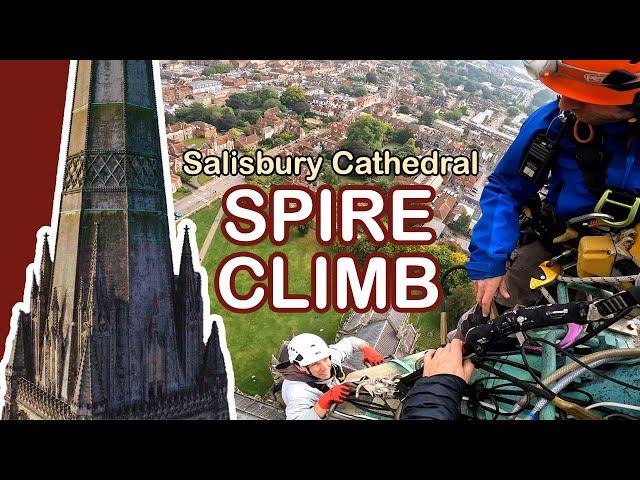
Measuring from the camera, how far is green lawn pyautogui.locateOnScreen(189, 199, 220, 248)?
130 inches

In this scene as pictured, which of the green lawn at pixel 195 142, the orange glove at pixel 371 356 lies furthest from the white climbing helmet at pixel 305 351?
the green lawn at pixel 195 142

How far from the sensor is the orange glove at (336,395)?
285 centimetres

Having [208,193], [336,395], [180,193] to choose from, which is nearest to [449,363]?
[336,395]

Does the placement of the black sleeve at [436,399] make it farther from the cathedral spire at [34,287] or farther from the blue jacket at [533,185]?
the cathedral spire at [34,287]

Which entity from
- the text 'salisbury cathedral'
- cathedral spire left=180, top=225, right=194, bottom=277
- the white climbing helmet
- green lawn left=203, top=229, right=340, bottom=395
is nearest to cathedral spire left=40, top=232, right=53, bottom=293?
the text 'salisbury cathedral'

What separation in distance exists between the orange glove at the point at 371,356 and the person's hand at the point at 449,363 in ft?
4.02

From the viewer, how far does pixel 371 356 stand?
3396mm

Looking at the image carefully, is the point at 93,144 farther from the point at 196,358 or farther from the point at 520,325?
the point at 520,325

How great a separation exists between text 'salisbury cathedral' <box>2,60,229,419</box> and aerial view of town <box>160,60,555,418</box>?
0.19 m

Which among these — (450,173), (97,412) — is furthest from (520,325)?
(97,412)

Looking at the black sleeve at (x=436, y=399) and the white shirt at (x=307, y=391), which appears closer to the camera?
the black sleeve at (x=436, y=399)

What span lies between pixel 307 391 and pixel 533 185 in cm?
185

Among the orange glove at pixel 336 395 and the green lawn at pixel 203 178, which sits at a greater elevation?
the green lawn at pixel 203 178

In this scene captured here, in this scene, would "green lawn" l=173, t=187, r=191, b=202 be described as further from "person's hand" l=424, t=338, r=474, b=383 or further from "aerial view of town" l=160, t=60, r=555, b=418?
"person's hand" l=424, t=338, r=474, b=383
